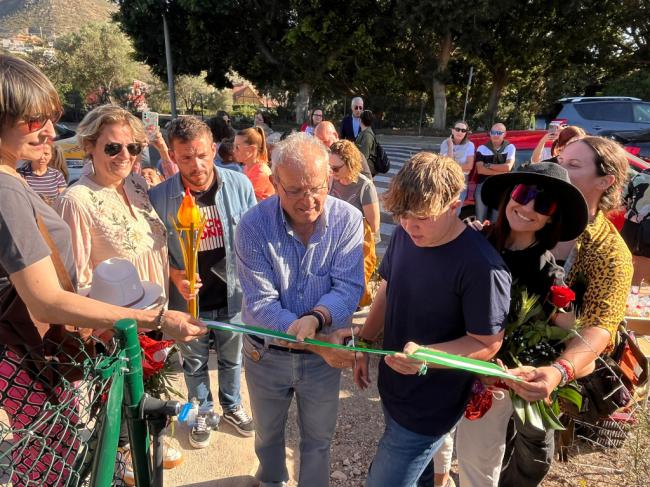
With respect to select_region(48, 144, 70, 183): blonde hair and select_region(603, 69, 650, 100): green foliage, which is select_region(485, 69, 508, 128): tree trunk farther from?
select_region(48, 144, 70, 183): blonde hair

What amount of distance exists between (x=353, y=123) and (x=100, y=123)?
4548mm

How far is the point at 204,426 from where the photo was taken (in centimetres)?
280

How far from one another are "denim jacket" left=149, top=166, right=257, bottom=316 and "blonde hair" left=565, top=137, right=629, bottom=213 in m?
1.85

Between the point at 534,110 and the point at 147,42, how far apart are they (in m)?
23.1

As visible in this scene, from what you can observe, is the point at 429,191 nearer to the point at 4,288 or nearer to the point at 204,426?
the point at 4,288

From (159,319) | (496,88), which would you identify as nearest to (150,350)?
(159,319)

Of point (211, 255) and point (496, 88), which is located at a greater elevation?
point (496, 88)

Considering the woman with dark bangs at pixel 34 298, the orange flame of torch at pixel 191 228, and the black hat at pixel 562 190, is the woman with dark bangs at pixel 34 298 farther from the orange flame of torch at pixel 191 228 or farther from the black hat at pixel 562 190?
the black hat at pixel 562 190

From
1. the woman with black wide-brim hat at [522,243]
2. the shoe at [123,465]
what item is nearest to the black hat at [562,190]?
the woman with black wide-brim hat at [522,243]

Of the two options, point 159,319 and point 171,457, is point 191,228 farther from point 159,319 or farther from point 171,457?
point 171,457

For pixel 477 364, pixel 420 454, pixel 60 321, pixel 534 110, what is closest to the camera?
pixel 60 321

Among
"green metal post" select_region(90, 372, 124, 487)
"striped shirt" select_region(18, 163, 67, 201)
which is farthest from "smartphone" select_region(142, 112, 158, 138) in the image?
"green metal post" select_region(90, 372, 124, 487)

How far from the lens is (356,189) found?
145 inches

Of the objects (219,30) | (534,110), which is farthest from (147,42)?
(534,110)
